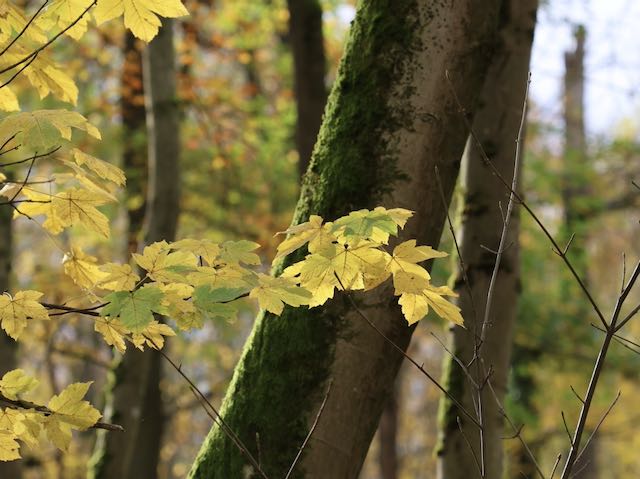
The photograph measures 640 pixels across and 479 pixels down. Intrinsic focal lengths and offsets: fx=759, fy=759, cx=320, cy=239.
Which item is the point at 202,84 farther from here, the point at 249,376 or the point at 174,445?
the point at 174,445

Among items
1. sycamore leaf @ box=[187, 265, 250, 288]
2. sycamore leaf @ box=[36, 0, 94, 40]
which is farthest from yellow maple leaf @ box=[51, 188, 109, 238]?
sycamore leaf @ box=[36, 0, 94, 40]

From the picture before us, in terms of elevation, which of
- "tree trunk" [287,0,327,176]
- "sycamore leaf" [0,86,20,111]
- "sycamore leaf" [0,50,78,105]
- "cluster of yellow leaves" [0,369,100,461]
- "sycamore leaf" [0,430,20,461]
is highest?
"tree trunk" [287,0,327,176]

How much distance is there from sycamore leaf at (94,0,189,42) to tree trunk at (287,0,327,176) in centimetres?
357

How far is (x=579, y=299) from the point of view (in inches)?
365

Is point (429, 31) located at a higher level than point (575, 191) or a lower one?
lower

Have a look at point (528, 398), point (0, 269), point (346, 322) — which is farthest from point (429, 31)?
point (528, 398)

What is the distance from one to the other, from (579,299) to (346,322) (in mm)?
7931

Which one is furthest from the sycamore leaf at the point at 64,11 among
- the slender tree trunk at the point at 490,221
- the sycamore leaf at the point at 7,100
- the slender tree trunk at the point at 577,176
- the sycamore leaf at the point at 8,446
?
the slender tree trunk at the point at 577,176

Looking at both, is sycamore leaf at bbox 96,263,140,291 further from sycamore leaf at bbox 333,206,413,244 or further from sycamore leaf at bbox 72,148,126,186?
sycamore leaf at bbox 333,206,413,244

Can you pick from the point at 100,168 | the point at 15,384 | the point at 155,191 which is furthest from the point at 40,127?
the point at 155,191

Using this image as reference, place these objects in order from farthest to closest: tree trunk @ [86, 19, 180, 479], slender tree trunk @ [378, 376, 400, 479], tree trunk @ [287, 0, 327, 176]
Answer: slender tree trunk @ [378, 376, 400, 479]
tree trunk @ [287, 0, 327, 176]
tree trunk @ [86, 19, 180, 479]

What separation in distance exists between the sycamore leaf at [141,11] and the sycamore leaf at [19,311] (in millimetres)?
634

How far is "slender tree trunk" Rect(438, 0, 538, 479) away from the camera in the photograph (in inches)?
137

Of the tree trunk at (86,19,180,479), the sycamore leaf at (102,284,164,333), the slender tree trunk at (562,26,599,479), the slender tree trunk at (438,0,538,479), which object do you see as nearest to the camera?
the sycamore leaf at (102,284,164,333)
